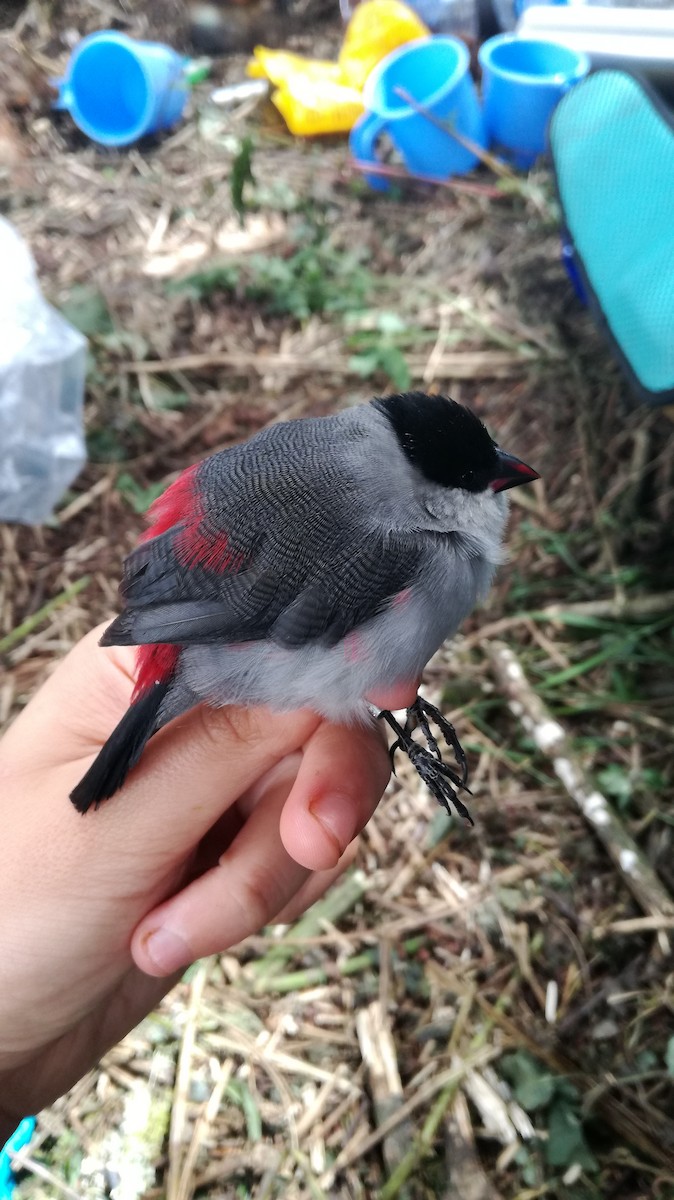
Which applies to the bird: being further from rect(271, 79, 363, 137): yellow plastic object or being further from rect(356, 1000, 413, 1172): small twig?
rect(271, 79, 363, 137): yellow plastic object

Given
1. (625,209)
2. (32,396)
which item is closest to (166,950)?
(32,396)

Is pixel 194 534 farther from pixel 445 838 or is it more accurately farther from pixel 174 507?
pixel 445 838

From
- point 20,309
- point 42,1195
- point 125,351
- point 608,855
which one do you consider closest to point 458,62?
point 125,351

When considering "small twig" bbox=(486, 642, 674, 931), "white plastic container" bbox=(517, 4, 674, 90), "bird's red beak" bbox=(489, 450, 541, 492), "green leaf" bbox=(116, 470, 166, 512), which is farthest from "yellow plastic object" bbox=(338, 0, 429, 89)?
"bird's red beak" bbox=(489, 450, 541, 492)

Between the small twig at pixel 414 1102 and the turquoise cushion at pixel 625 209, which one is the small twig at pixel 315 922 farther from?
the turquoise cushion at pixel 625 209

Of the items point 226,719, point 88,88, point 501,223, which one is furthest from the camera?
point 88,88

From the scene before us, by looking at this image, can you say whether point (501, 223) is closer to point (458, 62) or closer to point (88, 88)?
point (458, 62)
